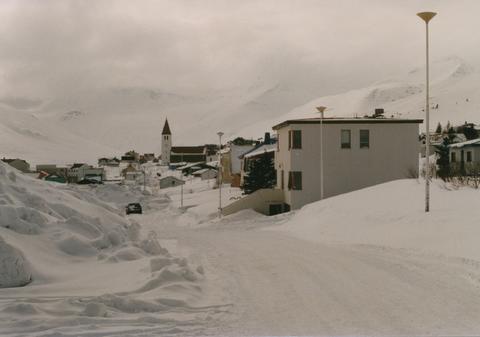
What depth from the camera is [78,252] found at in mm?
15352

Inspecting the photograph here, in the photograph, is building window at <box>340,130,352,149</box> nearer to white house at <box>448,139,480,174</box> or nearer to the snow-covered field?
white house at <box>448,139,480,174</box>

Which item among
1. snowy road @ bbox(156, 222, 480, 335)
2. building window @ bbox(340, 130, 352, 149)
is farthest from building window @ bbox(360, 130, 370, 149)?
snowy road @ bbox(156, 222, 480, 335)

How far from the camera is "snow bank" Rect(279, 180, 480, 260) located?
722 inches

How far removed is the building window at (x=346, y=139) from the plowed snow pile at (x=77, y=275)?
29.3 m

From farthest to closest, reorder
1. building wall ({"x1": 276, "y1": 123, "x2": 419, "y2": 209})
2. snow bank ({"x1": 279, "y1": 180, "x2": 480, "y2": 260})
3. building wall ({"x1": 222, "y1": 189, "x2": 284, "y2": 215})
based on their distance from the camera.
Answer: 1. building wall ({"x1": 222, "y1": 189, "x2": 284, "y2": 215})
2. building wall ({"x1": 276, "y1": 123, "x2": 419, "y2": 209})
3. snow bank ({"x1": 279, "y1": 180, "x2": 480, "y2": 260})

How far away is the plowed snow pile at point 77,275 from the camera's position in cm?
970

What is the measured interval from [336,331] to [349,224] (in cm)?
1857

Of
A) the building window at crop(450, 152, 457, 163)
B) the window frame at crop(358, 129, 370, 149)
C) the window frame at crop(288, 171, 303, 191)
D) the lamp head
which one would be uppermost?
the lamp head

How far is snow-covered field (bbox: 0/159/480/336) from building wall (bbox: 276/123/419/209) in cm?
2131

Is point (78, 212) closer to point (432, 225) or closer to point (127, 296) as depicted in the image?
point (127, 296)

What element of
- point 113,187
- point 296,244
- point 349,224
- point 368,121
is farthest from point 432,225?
point 113,187

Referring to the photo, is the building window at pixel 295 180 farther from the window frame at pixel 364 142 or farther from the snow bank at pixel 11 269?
Answer: the snow bank at pixel 11 269

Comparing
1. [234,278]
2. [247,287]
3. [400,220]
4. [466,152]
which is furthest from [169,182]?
[247,287]

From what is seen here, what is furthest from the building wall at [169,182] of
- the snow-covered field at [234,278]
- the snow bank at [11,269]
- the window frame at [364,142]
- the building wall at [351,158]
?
the snow bank at [11,269]
